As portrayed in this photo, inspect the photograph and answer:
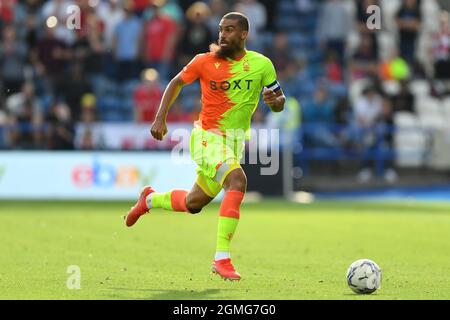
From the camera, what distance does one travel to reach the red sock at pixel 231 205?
1026 centimetres

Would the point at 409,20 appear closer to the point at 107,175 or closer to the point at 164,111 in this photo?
the point at 107,175

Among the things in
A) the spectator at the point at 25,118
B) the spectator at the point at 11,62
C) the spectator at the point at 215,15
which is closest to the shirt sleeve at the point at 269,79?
the spectator at the point at 25,118

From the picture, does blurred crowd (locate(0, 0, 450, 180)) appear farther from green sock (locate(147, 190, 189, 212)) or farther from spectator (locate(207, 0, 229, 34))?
green sock (locate(147, 190, 189, 212))

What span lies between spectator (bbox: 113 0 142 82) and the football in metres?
16.6

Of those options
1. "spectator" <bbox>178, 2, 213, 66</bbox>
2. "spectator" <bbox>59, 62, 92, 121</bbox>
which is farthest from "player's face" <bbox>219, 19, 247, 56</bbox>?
"spectator" <bbox>59, 62, 92, 121</bbox>

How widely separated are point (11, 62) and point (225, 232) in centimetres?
1520

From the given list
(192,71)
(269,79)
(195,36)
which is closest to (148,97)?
(195,36)

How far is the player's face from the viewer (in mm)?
10383

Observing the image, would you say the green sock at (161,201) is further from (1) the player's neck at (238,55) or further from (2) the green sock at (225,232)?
(1) the player's neck at (238,55)

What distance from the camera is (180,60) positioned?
2534 centimetres

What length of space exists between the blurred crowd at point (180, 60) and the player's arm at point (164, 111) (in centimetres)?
1219
